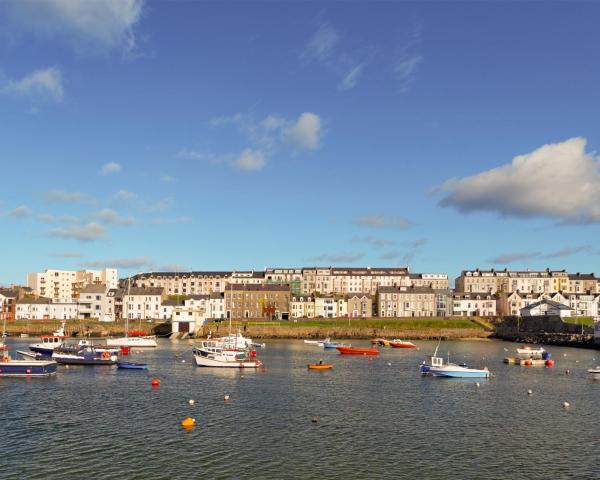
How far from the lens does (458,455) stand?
1363 inches

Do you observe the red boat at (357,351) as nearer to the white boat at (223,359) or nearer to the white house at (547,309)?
the white boat at (223,359)

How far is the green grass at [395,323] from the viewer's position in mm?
156062

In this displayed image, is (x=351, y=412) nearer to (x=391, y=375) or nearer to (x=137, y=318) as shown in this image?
(x=391, y=375)

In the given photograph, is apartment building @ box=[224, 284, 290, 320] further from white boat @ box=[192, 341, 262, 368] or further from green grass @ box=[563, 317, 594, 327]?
white boat @ box=[192, 341, 262, 368]

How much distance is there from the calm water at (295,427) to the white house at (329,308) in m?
114

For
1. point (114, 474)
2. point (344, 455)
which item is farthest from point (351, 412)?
point (114, 474)

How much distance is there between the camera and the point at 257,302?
584 ft

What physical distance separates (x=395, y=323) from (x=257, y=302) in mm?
45274

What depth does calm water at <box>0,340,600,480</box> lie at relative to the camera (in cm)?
3180

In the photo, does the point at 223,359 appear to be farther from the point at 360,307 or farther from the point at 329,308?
the point at 360,307

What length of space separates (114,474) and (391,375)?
4736 centimetres

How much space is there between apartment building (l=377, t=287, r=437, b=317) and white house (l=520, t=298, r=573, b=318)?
96.7ft

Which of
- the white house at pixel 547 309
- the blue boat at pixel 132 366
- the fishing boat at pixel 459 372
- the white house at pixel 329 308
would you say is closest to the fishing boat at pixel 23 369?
the blue boat at pixel 132 366

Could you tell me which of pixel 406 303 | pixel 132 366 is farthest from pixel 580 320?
pixel 132 366
